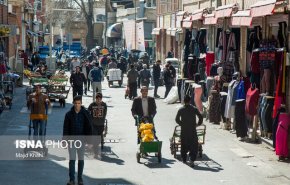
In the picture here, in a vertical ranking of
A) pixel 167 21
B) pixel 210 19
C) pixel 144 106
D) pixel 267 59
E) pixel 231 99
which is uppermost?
pixel 210 19

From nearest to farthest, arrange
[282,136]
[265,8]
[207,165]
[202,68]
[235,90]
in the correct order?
[207,165]
[282,136]
[265,8]
[235,90]
[202,68]

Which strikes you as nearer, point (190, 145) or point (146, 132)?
point (190, 145)

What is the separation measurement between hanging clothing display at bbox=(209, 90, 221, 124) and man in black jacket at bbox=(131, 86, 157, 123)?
6.61m

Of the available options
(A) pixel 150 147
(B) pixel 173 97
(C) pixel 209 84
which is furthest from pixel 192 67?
(A) pixel 150 147

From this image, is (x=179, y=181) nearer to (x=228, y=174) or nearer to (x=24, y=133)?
(x=228, y=174)

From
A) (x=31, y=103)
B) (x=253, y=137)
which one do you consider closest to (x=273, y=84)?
(x=253, y=137)

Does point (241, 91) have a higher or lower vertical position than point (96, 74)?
higher

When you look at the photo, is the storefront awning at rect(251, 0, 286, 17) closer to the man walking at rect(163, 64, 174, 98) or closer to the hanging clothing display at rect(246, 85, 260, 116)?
the hanging clothing display at rect(246, 85, 260, 116)

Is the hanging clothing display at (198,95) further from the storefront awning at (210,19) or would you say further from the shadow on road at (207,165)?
the shadow on road at (207,165)

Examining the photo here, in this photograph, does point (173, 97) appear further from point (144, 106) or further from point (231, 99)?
point (144, 106)

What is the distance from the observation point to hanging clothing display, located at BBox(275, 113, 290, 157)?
1917 cm

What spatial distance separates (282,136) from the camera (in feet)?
63.2

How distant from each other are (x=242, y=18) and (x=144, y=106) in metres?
6.36


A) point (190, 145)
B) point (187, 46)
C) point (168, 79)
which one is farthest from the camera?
point (168, 79)
